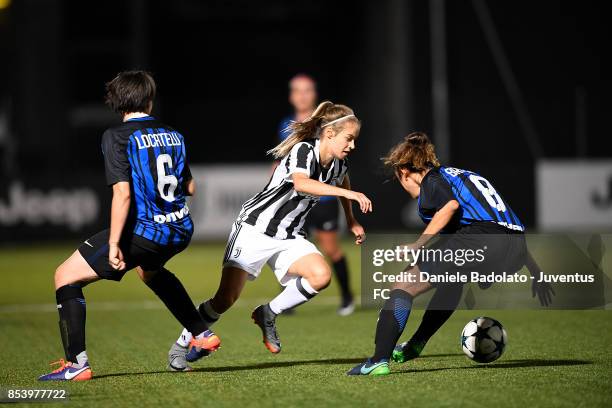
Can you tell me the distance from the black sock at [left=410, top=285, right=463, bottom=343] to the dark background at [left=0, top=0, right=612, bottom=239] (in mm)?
10456

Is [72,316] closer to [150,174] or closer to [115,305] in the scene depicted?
[150,174]

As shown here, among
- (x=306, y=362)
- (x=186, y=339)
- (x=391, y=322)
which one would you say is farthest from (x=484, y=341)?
(x=186, y=339)

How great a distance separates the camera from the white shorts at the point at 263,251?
611 cm

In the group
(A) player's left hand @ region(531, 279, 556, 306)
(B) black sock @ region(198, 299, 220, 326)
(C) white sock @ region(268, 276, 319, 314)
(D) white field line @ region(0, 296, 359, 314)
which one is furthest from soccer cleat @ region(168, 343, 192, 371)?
(D) white field line @ region(0, 296, 359, 314)

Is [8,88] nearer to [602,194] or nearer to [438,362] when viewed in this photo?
[602,194]

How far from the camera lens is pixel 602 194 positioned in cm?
1639

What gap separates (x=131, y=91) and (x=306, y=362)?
199 cm

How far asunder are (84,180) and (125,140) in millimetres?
11233

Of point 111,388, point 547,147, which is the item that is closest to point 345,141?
point 111,388

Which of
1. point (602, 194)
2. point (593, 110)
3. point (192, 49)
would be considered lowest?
point (602, 194)

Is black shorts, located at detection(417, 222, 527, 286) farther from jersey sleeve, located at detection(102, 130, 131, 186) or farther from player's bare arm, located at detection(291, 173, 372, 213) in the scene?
jersey sleeve, located at detection(102, 130, 131, 186)

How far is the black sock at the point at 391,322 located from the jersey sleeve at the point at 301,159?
864 millimetres

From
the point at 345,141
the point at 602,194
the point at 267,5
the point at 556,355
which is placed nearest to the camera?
the point at 345,141

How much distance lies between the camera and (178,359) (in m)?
6.15
